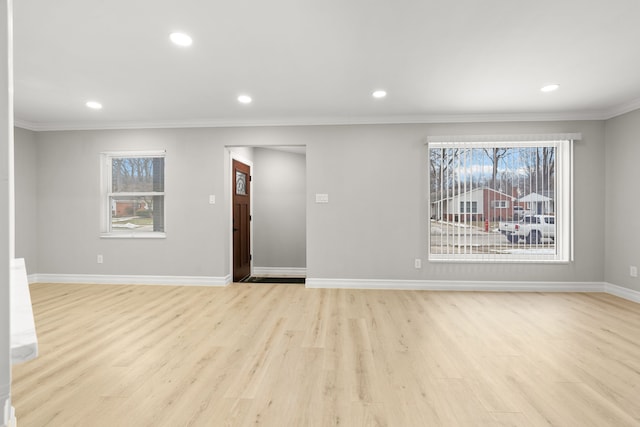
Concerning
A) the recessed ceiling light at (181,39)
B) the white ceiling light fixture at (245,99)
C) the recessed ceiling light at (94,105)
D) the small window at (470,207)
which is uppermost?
the white ceiling light fixture at (245,99)

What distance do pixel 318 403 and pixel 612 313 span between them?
11.7ft

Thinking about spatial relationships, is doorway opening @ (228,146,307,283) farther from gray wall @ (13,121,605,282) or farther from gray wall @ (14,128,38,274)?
gray wall @ (14,128,38,274)

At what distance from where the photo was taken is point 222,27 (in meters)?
2.34

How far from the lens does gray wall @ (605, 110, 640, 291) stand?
3977 millimetres

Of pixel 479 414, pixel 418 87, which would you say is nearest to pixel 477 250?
pixel 418 87

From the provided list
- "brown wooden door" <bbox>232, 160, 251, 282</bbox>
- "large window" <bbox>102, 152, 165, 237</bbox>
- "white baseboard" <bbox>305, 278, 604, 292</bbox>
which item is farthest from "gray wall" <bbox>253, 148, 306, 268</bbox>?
"large window" <bbox>102, 152, 165, 237</bbox>

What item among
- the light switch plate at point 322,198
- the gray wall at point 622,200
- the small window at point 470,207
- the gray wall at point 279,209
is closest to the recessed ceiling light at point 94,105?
the gray wall at point 279,209

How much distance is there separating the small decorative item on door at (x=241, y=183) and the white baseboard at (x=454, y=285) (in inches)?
78.7

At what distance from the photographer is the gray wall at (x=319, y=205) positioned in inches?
174

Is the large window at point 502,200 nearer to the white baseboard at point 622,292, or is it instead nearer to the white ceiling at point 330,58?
the white ceiling at point 330,58

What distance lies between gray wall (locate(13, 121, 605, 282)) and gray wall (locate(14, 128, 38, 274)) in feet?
0.28

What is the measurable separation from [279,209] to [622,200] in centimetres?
512

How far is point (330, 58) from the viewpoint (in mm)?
2816

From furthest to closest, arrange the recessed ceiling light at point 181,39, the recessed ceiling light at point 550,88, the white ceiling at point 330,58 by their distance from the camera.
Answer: the recessed ceiling light at point 550,88, the recessed ceiling light at point 181,39, the white ceiling at point 330,58
